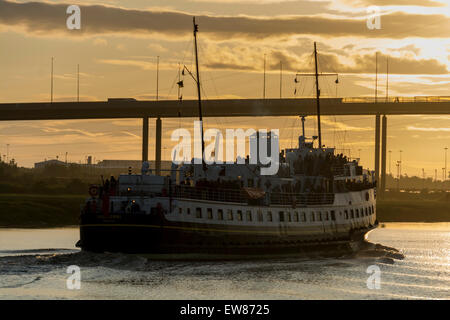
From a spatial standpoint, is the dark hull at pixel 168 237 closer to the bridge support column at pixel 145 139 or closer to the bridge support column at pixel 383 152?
the bridge support column at pixel 145 139

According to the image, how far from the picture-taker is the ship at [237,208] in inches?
2307

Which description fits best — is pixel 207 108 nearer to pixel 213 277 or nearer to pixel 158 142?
pixel 158 142

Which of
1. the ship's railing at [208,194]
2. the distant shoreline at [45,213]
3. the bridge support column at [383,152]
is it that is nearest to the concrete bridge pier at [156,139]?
the bridge support column at [383,152]

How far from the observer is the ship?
58594 millimetres

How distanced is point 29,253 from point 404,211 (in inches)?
3614

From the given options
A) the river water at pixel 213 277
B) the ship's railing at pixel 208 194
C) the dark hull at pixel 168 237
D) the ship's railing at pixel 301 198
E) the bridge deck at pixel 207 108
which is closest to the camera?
the river water at pixel 213 277

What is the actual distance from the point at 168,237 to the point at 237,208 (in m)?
7.45

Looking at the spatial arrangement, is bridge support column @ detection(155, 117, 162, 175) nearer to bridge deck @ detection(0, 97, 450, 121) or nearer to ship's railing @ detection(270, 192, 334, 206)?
bridge deck @ detection(0, 97, 450, 121)

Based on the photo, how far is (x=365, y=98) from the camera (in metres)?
172

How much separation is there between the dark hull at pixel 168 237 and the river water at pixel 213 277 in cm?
81

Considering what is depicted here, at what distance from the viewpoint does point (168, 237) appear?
58.9 meters

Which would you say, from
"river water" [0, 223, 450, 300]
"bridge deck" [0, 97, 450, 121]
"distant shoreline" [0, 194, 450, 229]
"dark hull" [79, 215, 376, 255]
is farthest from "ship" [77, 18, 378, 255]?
"bridge deck" [0, 97, 450, 121]
